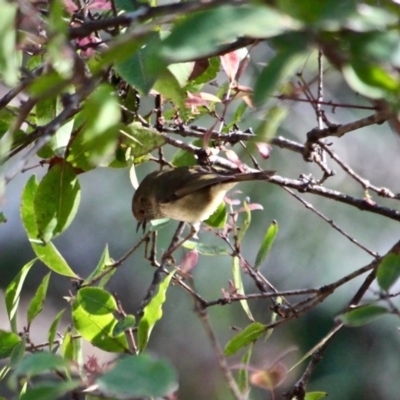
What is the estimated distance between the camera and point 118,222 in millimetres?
4492

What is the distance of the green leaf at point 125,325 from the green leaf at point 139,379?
421 mm

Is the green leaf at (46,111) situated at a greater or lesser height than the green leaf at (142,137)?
greater

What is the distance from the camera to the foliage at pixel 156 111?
1.84 ft

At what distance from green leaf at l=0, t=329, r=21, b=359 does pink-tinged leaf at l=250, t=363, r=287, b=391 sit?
548 mm

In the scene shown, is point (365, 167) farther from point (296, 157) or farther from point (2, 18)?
point (2, 18)

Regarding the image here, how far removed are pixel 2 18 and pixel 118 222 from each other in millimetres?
3886

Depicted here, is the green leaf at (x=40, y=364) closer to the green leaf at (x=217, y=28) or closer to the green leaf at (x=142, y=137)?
the green leaf at (x=217, y=28)

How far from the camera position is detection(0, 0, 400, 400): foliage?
56 centimetres

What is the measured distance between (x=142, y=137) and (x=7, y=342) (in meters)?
0.45

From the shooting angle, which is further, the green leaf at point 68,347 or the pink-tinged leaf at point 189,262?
the pink-tinged leaf at point 189,262

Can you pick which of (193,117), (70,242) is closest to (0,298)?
(70,242)

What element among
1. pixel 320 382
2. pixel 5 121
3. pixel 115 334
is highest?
pixel 5 121

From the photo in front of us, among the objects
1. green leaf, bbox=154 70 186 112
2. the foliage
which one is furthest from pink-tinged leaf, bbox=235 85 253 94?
green leaf, bbox=154 70 186 112

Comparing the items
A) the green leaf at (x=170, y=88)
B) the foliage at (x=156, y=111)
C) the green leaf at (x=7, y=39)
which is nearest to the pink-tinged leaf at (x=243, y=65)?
the foliage at (x=156, y=111)
